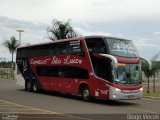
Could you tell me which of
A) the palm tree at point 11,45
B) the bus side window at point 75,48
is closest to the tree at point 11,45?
the palm tree at point 11,45

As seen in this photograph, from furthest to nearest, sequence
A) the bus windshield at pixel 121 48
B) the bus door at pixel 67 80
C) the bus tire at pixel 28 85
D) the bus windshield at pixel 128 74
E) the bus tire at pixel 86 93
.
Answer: the bus tire at pixel 28 85
the bus door at pixel 67 80
the bus tire at pixel 86 93
the bus windshield at pixel 121 48
the bus windshield at pixel 128 74

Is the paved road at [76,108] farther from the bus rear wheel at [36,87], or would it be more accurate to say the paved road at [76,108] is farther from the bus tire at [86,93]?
the bus rear wheel at [36,87]

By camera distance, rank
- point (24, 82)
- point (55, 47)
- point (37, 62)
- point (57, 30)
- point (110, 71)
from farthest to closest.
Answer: point (57, 30) < point (24, 82) < point (37, 62) < point (55, 47) < point (110, 71)

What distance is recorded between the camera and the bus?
70.9 feet

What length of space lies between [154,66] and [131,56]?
826 cm

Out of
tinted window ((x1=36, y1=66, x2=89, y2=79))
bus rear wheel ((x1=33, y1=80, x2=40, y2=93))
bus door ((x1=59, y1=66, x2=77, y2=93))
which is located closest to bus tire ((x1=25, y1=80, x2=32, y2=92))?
bus rear wheel ((x1=33, y1=80, x2=40, y2=93))

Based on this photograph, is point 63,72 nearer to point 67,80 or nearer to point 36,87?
point 67,80

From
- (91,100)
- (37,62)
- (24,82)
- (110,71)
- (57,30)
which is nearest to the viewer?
(110,71)

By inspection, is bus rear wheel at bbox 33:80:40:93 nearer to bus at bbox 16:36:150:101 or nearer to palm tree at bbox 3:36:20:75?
bus at bbox 16:36:150:101

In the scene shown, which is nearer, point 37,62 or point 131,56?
point 131,56

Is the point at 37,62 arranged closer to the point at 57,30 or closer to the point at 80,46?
the point at 80,46

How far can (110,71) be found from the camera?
21.5 metres

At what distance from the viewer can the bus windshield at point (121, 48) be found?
72.7ft

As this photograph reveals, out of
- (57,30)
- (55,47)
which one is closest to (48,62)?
(55,47)
